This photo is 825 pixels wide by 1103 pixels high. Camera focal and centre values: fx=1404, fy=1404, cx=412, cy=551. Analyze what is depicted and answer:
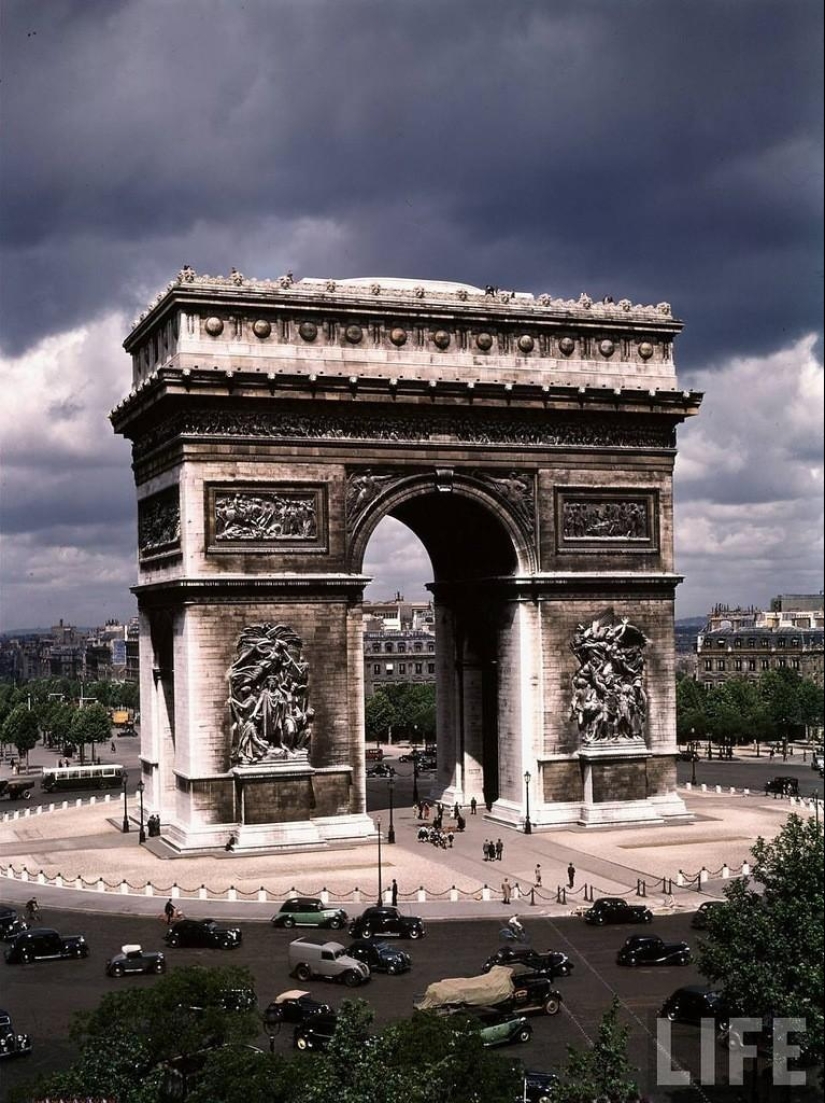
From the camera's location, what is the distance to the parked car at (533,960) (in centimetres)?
3719

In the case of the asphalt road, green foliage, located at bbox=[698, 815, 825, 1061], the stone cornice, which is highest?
the stone cornice

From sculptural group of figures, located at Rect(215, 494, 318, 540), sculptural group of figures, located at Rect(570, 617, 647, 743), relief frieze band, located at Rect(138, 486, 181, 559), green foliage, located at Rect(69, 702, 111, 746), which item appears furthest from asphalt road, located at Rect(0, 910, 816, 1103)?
green foliage, located at Rect(69, 702, 111, 746)

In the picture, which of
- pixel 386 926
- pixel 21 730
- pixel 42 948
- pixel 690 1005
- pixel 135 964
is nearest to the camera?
pixel 690 1005

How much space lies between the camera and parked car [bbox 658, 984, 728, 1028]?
32.4 meters

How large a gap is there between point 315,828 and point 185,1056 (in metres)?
32.2

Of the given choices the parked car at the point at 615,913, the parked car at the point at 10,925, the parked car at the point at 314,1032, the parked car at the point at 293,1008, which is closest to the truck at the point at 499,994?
the parked car at the point at 314,1032

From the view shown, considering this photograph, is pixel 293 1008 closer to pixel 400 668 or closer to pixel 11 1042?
pixel 11 1042

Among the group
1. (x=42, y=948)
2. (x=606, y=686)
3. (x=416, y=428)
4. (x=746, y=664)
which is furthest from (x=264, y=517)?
(x=746, y=664)

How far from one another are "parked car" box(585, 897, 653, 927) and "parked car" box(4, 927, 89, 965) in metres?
15.9

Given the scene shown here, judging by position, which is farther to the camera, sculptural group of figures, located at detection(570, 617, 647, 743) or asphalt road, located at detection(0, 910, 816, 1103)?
sculptural group of figures, located at detection(570, 617, 647, 743)

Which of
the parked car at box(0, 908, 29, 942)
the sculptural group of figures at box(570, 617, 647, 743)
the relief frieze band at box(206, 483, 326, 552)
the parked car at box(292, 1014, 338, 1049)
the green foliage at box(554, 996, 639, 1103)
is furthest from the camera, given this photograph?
the sculptural group of figures at box(570, 617, 647, 743)

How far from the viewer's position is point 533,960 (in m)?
37.5

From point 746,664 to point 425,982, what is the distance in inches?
5238

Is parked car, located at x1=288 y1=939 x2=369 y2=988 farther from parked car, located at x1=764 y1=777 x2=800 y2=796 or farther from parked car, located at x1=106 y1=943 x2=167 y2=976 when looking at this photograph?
parked car, located at x1=764 y1=777 x2=800 y2=796
